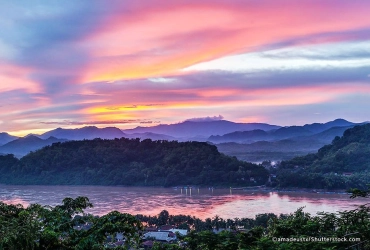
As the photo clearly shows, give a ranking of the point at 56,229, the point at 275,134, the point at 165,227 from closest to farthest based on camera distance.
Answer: the point at 56,229 < the point at 165,227 < the point at 275,134

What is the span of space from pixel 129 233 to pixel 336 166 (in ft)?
97.8

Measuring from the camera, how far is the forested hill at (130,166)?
3144 centimetres

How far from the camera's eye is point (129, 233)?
10.5 feet

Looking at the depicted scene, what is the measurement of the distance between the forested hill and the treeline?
86.2 ft

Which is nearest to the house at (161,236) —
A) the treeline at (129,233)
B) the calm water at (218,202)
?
the calm water at (218,202)

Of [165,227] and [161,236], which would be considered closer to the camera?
[161,236]

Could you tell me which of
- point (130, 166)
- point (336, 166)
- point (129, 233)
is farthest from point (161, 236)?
point (130, 166)

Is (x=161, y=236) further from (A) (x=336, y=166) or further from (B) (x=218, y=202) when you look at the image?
(A) (x=336, y=166)

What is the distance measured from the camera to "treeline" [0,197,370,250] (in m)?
2.85

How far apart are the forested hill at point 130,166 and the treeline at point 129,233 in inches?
1034

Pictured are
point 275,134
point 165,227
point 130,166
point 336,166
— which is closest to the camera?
point 165,227

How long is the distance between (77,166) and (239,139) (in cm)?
8858

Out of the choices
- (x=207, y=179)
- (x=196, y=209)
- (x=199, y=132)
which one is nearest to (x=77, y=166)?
(x=207, y=179)

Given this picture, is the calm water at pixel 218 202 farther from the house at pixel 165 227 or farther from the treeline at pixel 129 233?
the treeline at pixel 129 233
